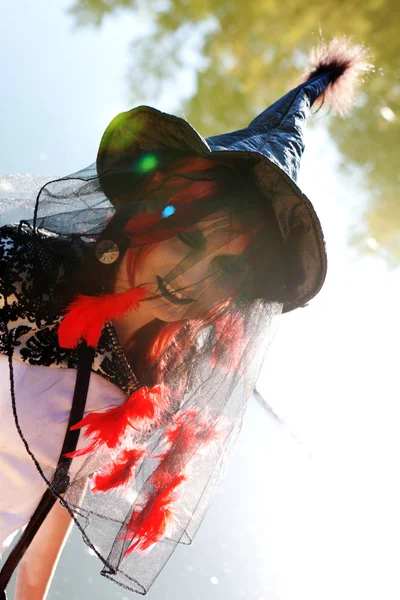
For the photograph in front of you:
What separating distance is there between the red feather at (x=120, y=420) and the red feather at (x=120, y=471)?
0.04 m

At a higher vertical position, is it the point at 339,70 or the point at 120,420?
the point at 339,70

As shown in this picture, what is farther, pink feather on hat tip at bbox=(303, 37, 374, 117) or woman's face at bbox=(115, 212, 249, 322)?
pink feather on hat tip at bbox=(303, 37, 374, 117)

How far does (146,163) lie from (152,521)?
61 centimetres

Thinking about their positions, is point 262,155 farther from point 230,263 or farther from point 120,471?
point 120,471

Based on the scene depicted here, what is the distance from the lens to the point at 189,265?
689 millimetres

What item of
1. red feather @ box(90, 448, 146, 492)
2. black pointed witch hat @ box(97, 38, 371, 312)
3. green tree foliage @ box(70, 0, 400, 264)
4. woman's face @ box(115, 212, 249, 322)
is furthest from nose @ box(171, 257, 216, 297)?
green tree foliage @ box(70, 0, 400, 264)

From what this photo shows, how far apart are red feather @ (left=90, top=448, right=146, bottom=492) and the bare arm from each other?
248mm

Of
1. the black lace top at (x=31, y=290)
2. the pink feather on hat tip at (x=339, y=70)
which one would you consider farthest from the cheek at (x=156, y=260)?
the pink feather on hat tip at (x=339, y=70)

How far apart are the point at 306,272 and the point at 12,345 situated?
0.50m

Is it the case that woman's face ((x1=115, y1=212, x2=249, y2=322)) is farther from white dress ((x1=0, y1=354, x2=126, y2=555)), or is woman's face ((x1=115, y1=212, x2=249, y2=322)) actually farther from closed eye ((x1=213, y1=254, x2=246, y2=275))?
white dress ((x1=0, y1=354, x2=126, y2=555))

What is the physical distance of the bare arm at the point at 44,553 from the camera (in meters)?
0.87

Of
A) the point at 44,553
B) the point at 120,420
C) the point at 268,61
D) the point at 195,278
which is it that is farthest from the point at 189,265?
the point at 268,61

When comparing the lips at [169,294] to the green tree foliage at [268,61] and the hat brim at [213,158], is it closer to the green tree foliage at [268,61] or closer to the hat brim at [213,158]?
the hat brim at [213,158]

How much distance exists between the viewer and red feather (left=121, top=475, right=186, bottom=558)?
67 cm
